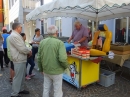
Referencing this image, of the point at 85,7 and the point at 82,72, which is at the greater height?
the point at 85,7

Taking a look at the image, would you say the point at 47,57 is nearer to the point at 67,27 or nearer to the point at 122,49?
the point at 122,49

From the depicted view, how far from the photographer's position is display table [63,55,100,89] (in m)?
3.69

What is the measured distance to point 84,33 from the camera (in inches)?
191

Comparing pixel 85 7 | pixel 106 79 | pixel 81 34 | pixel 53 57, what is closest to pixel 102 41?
pixel 81 34

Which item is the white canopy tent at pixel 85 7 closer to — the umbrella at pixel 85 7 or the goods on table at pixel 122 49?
the umbrella at pixel 85 7

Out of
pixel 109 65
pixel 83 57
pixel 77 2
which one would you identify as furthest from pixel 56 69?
pixel 109 65

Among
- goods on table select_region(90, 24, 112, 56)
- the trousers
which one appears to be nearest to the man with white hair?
the trousers

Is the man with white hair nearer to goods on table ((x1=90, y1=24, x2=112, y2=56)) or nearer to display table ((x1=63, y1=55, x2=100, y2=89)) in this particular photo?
display table ((x1=63, y1=55, x2=100, y2=89))

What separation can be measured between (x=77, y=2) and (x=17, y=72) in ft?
6.85

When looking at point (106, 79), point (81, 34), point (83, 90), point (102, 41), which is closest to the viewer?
point (83, 90)

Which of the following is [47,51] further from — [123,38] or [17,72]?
[123,38]

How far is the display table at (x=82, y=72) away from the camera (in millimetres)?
3686

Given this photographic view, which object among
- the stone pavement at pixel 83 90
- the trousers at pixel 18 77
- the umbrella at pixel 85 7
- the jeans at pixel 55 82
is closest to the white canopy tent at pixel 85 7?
the umbrella at pixel 85 7

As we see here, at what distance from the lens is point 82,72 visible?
3.70m
